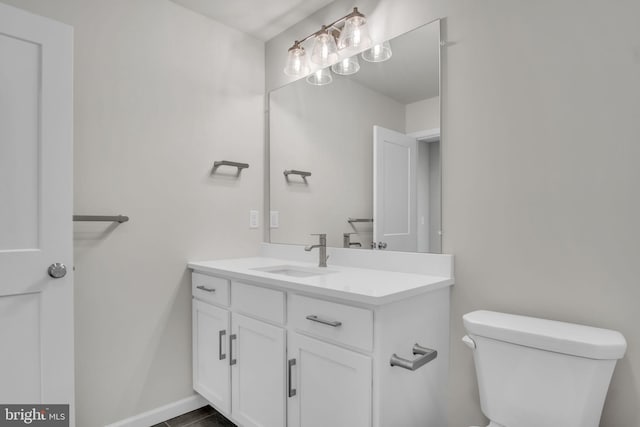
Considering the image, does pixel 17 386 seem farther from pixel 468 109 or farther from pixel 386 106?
pixel 468 109

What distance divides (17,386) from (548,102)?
2.19 metres

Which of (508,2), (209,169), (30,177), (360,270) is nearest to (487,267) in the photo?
(360,270)

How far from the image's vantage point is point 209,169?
218 centimetres

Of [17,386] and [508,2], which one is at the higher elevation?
[508,2]

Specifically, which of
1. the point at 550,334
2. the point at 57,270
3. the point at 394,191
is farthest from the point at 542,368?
the point at 57,270

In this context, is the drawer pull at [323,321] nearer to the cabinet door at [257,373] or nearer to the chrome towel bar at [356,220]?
the cabinet door at [257,373]

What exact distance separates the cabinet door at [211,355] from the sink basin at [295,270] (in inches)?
12.2

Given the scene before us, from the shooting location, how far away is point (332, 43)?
2.02 meters

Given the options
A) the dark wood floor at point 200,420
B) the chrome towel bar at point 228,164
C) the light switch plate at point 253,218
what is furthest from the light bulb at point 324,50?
the dark wood floor at point 200,420

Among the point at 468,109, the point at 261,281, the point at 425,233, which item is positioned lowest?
the point at 261,281

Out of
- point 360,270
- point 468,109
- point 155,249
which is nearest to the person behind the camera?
point 468,109

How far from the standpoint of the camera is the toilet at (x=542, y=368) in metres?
1.06

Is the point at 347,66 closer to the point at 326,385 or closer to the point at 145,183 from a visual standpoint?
the point at 145,183

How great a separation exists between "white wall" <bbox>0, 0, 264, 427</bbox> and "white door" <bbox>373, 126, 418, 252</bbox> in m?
0.95
